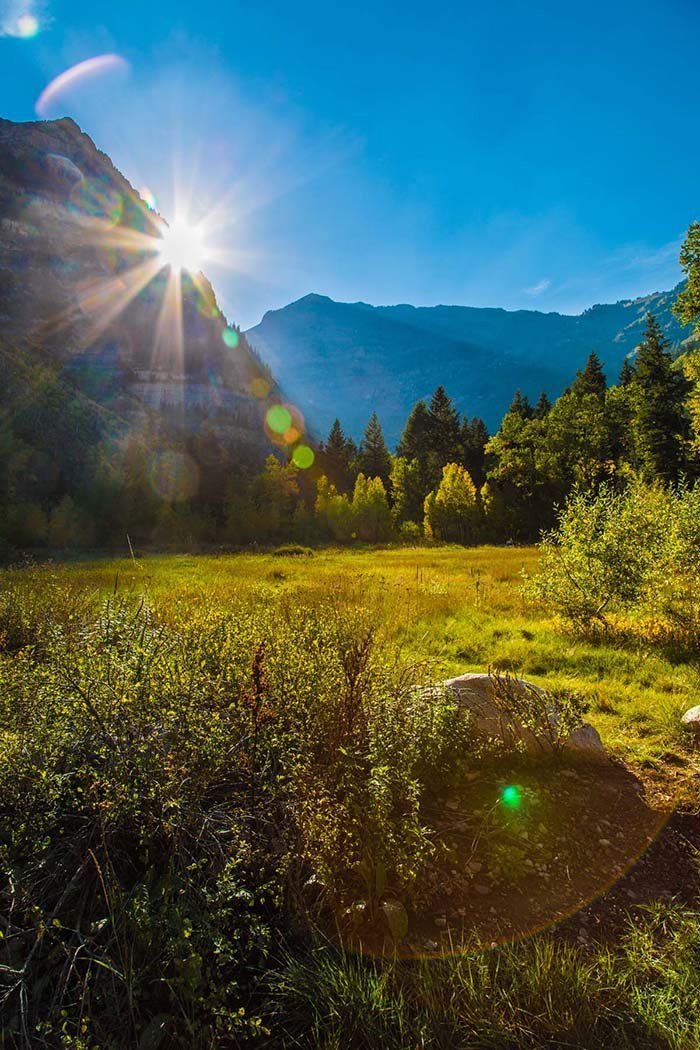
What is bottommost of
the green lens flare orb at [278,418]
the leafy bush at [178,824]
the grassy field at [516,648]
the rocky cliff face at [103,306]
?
the grassy field at [516,648]

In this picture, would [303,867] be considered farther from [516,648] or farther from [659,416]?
[659,416]

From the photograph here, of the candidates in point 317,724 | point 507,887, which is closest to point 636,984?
point 507,887

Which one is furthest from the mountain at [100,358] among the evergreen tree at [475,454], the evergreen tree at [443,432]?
the evergreen tree at [475,454]

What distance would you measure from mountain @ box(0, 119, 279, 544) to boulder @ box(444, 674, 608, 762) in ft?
151

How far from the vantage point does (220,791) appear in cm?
325

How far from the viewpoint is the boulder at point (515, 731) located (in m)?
4.86

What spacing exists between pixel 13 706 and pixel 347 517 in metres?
52.7

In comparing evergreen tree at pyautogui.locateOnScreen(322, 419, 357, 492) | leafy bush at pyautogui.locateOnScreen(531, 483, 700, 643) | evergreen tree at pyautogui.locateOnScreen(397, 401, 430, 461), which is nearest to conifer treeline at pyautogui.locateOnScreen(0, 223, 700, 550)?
evergreen tree at pyautogui.locateOnScreen(397, 401, 430, 461)

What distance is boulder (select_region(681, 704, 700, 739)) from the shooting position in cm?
546

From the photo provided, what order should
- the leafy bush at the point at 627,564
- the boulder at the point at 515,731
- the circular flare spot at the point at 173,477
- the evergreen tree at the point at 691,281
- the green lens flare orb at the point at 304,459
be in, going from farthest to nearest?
the green lens flare orb at the point at 304,459, the circular flare spot at the point at 173,477, the evergreen tree at the point at 691,281, the leafy bush at the point at 627,564, the boulder at the point at 515,731

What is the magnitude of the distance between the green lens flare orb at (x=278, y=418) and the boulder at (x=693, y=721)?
396ft

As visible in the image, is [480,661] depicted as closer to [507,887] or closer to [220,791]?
[507,887]

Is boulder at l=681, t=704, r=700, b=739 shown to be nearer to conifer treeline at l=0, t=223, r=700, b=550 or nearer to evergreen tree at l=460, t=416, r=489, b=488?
conifer treeline at l=0, t=223, r=700, b=550

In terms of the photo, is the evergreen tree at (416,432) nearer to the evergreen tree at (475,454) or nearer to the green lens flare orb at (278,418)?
the evergreen tree at (475,454)
